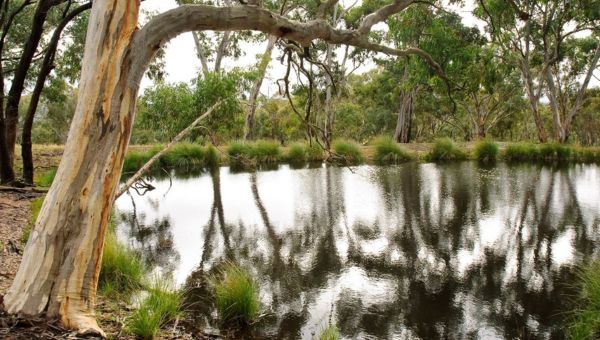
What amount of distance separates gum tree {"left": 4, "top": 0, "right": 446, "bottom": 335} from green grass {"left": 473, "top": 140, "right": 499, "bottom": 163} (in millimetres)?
14026

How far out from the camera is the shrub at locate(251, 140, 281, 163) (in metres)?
14.8

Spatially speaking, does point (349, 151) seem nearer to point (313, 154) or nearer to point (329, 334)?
point (313, 154)

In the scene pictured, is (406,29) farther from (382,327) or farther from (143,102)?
(143,102)

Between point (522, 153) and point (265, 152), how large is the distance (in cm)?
864

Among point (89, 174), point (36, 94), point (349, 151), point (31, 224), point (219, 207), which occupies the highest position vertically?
point (36, 94)

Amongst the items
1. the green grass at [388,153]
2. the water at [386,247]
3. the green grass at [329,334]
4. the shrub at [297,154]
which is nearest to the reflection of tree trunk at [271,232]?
the water at [386,247]

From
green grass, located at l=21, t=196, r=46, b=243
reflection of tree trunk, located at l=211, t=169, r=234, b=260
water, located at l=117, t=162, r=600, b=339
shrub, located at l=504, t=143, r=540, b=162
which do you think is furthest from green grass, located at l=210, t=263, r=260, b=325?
shrub, located at l=504, t=143, r=540, b=162

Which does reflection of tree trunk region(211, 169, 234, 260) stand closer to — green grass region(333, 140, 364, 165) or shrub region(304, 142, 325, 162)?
shrub region(304, 142, 325, 162)

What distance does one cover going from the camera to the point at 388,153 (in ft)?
50.5

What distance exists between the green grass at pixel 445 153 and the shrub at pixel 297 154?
414cm

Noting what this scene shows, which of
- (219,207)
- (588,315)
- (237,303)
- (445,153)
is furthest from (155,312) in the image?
(445,153)

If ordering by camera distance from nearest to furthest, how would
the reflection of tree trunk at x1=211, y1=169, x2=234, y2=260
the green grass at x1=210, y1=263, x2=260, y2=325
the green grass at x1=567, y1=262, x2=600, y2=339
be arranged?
the green grass at x1=567, y1=262, x2=600, y2=339
the green grass at x1=210, y1=263, x2=260, y2=325
the reflection of tree trunk at x1=211, y1=169, x2=234, y2=260

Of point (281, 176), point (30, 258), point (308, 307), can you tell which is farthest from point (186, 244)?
point (281, 176)

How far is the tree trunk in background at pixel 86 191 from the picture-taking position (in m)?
2.60
